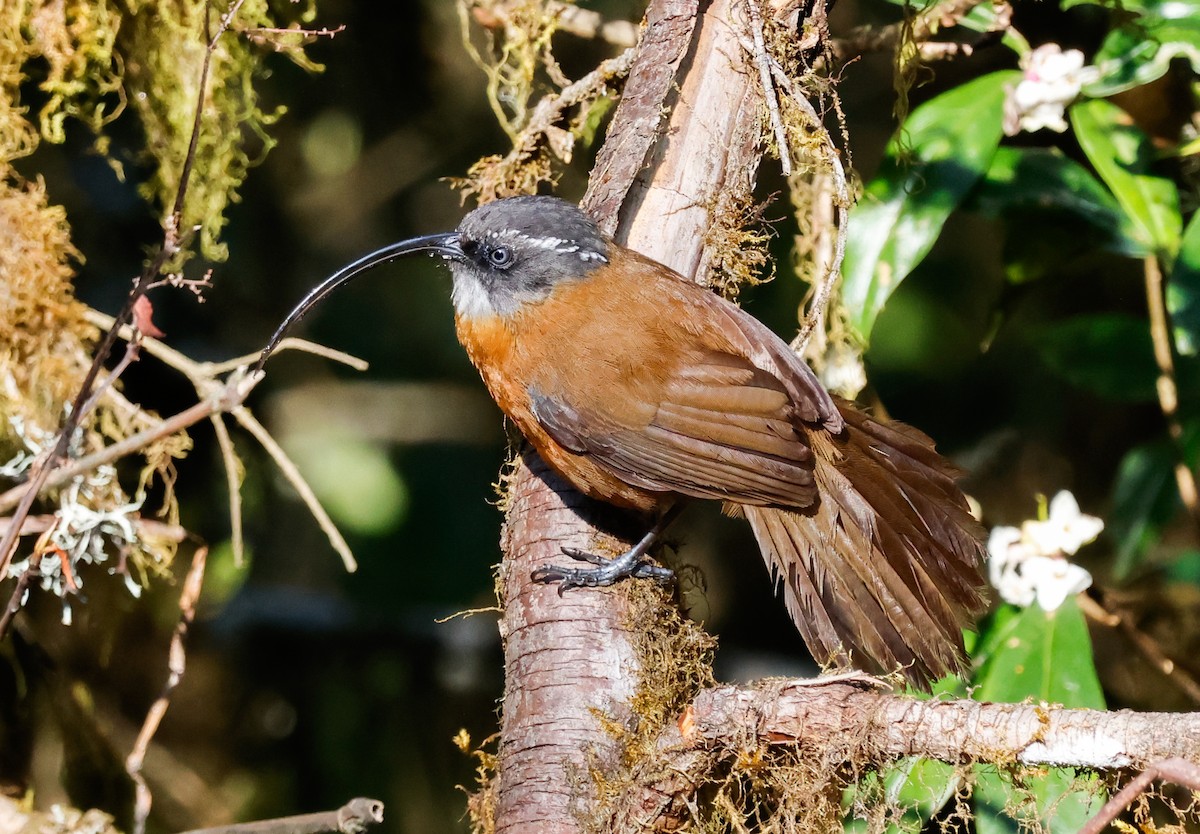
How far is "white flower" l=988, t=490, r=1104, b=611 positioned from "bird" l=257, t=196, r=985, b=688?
1.10ft

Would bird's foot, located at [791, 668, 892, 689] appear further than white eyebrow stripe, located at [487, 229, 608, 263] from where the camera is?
No

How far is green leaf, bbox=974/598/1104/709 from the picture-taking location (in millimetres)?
2838

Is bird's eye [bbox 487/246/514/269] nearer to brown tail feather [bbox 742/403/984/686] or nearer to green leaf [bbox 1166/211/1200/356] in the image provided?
brown tail feather [bbox 742/403/984/686]

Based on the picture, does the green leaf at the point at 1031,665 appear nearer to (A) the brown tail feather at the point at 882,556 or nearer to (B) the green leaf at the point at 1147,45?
(A) the brown tail feather at the point at 882,556

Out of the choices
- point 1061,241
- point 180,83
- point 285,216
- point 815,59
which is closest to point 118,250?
point 285,216

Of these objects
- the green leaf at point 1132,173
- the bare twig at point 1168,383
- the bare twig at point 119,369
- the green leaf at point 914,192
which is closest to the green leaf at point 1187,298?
the green leaf at point 1132,173

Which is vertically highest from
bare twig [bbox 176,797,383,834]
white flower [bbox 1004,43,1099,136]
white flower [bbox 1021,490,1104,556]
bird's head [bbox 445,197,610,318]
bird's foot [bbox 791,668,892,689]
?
white flower [bbox 1004,43,1099,136]

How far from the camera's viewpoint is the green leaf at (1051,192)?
3.03 metres

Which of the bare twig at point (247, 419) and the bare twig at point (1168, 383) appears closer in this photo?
the bare twig at point (247, 419)

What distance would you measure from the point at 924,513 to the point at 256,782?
8.70 ft

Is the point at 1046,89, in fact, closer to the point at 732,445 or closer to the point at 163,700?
the point at 732,445

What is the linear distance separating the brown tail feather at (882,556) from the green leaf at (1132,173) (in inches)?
33.2

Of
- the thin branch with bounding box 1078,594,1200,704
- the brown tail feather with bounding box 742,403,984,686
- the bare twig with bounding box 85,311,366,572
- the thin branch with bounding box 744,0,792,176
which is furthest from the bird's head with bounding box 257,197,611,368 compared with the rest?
the thin branch with bounding box 1078,594,1200,704

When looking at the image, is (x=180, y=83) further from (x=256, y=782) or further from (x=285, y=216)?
(x=256, y=782)
